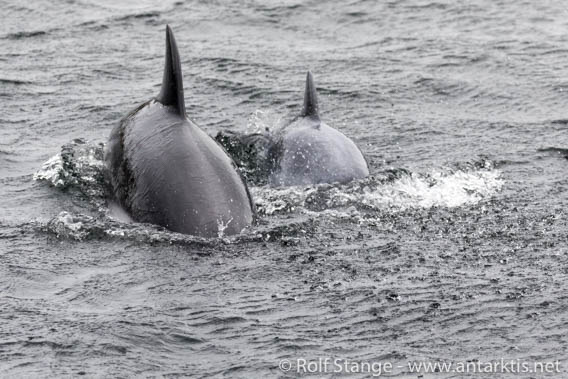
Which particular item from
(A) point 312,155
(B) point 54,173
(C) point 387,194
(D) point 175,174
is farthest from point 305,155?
Result: (B) point 54,173

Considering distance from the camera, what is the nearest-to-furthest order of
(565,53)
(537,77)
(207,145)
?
(207,145), (537,77), (565,53)

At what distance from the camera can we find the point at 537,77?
60.6ft

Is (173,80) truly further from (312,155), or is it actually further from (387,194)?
(387,194)

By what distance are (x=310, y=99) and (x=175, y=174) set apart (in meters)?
3.06

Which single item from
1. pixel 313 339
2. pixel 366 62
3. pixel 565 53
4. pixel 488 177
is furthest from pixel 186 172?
pixel 565 53

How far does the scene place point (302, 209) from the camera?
12.0m

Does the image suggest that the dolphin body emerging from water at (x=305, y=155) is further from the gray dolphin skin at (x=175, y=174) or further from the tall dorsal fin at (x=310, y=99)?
the gray dolphin skin at (x=175, y=174)

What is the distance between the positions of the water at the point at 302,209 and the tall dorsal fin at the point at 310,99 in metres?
1.36

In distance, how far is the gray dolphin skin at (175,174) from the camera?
10.8 meters

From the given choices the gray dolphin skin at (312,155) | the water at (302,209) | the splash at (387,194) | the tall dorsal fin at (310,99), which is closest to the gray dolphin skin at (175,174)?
the water at (302,209)

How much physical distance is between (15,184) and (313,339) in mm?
5640

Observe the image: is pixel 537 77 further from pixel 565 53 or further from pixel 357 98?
pixel 357 98

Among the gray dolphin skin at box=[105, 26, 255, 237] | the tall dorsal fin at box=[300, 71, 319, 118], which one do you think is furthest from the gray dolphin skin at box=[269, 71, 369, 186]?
the gray dolphin skin at box=[105, 26, 255, 237]

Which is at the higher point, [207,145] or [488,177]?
[207,145]
